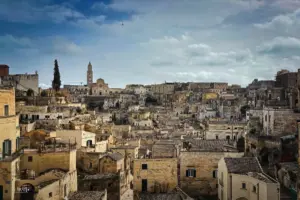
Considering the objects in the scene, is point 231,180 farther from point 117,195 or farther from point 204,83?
point 204,83

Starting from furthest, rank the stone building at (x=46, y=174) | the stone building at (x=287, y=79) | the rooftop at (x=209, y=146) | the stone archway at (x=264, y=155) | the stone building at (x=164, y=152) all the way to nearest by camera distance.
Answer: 1. the stone building at (x=287, y=79)
2. the stone archway at (x=264, y=155)
3. the rooftop at (x=209, y=146)
4. the stone building at (x=164, y=152)
5. the stone building at (x=46, y=174)

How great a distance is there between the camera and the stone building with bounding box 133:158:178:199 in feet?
91.1

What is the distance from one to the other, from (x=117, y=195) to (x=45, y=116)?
22510mm

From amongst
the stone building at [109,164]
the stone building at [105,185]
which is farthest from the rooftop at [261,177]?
the stone building at [109,164]

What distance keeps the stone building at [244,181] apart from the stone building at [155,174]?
4.00 metres

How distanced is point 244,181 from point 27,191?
14648mm

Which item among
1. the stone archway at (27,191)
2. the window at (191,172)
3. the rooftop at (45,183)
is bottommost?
the window at (191,172)

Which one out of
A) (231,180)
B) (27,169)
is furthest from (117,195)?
(231,180)

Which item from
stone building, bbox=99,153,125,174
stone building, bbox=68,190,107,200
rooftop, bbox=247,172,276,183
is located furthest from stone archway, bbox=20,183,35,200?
rooftop, bbox=247,172,276,183

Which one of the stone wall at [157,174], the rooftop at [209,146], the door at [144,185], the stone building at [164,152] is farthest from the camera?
the rooftop at [209,146]

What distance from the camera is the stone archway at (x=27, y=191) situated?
19953 mm

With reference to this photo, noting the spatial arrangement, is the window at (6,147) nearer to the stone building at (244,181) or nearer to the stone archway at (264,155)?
the stone building at (244,181)

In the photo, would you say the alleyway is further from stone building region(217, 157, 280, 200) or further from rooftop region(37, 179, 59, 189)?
stone building region(217, 157, 280, 200)

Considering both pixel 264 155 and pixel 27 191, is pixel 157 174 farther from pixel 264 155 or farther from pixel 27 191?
pixel 264 155
